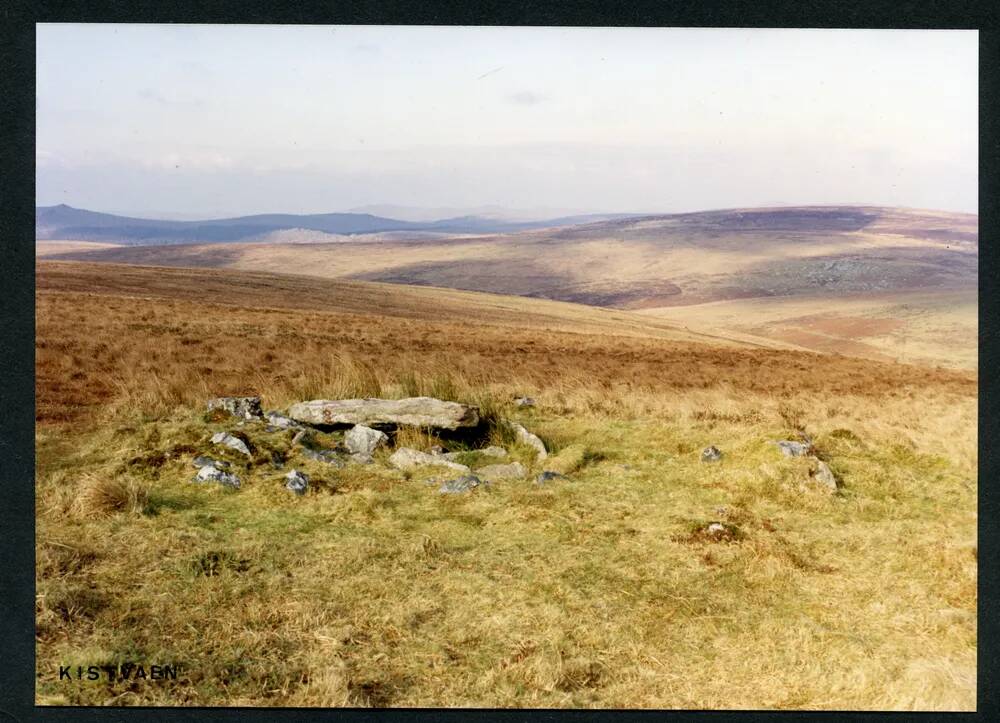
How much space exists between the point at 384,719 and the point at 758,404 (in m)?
13.2

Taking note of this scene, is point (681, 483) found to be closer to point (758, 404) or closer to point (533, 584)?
point (533, 584)

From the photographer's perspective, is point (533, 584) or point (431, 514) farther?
point (431, 514)

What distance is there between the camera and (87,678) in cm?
497

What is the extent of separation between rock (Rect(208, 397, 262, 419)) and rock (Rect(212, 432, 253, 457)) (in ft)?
3.83

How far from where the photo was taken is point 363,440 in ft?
31.8

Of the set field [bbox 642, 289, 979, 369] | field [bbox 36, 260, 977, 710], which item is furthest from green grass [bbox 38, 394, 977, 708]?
field [bbox 642, 289, 979, 369]

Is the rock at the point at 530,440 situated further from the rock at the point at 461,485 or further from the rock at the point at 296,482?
the rock at the point at 296,482

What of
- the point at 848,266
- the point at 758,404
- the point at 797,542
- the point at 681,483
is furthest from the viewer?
the point at 848,266

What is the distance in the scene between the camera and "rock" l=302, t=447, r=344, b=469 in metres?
8.98

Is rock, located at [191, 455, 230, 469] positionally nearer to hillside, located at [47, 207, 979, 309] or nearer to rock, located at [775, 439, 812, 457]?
rock, located at [775, 439, 812, 457]

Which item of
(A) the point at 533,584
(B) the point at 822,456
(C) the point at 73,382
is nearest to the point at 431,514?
(A) the point at 533,584

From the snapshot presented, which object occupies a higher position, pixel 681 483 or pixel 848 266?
pixel 848 266

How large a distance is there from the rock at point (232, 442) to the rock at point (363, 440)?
139 centimetres

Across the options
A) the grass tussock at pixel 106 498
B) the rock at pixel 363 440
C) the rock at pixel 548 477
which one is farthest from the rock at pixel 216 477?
the rock at pixel 548 477
